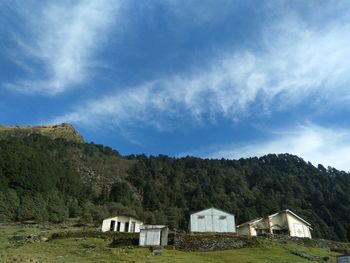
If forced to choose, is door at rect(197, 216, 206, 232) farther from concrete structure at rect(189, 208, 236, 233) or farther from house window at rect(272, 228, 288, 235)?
house window at rect(272, 228, 288, 235)

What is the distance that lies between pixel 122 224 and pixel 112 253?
2789cm

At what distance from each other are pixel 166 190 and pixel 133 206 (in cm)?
2956

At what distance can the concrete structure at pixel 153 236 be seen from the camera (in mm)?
52406

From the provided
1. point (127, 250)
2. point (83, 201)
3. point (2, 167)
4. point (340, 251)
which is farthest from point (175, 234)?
point (83, 201)

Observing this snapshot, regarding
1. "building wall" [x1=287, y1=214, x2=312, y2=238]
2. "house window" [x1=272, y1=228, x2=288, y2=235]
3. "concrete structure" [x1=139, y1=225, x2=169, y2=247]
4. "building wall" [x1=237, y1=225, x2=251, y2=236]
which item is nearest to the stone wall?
"concrete structure" [x1=139, y1=225, x2=169, y2=247]

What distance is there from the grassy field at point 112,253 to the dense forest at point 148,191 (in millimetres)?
42672

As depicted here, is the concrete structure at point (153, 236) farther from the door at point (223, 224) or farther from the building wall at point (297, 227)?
the building wall at point (297, 227)

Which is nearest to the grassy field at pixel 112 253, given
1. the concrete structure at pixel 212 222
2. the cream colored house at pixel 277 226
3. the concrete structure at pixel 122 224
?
the concrete structure at pixel 212 222

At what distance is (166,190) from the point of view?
6609 inches

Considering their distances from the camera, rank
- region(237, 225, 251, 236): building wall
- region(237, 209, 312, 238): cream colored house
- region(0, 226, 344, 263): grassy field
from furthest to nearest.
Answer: region(237, 209, 312, 238): cream colored house, region(237, 225, 251, 236): building wall, region(0, 226, 344, 263): grassy field

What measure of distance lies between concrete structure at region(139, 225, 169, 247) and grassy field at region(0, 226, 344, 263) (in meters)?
2.37

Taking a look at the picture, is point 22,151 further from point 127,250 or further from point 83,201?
point 127,250

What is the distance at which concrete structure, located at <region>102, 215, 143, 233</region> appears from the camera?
2844 inches

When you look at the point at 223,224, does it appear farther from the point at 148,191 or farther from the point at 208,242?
the point at 148,191
